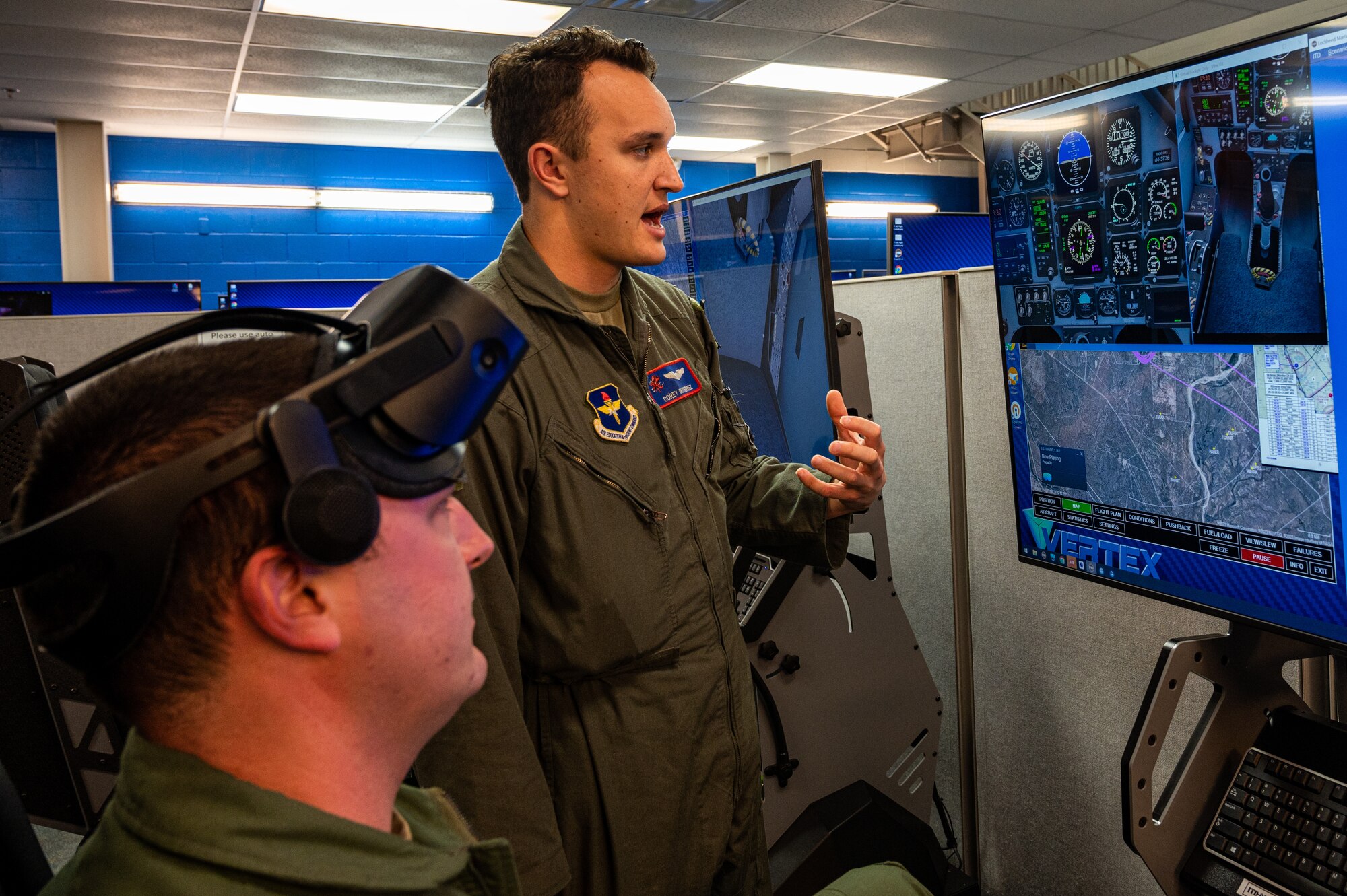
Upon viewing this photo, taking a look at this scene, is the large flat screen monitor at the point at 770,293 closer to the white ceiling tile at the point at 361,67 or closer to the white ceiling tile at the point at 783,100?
the white ceiling tile at the point at 361,67

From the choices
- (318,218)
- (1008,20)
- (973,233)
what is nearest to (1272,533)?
(973,233)

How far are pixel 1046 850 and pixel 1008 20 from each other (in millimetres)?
5245

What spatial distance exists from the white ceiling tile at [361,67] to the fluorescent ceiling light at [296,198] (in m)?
2.42

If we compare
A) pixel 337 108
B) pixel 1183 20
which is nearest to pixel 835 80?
pixel 1183 20

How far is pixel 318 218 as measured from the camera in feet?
28.6

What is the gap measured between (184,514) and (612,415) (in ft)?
2.78

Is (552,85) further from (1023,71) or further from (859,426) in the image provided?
(1023,71)

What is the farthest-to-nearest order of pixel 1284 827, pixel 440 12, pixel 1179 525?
pixel 440 12 < pixel 1179 525 < pixel 1284 827

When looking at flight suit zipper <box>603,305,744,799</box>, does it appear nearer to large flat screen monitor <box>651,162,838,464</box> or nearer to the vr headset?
large flat screen monitor <box>651,162,838,464</box>

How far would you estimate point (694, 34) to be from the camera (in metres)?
5.78

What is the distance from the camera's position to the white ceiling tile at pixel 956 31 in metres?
5.59

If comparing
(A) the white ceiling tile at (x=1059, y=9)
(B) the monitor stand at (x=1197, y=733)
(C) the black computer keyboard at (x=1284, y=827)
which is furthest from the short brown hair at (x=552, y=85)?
(A) the white ceiling tile at (x=1059, y=9)

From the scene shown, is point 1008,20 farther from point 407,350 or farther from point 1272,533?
point 407,350

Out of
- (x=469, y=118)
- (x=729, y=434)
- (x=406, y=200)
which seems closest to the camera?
(x=729, y=434)
